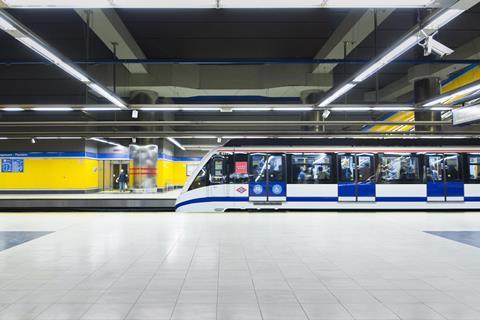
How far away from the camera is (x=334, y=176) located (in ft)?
37.9

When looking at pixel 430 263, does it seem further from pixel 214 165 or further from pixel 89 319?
pixel 214 165

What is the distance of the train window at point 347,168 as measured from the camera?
1156cm

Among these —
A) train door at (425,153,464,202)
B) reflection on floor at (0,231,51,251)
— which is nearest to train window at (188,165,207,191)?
reflection on floor at (0,231,51,251)

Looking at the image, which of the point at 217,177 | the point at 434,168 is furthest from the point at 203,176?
the point at 434,168

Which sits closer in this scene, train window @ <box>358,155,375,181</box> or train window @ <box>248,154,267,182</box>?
train window @ <box>248,154,267,182</box>

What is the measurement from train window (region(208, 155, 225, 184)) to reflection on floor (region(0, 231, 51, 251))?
4.97 m

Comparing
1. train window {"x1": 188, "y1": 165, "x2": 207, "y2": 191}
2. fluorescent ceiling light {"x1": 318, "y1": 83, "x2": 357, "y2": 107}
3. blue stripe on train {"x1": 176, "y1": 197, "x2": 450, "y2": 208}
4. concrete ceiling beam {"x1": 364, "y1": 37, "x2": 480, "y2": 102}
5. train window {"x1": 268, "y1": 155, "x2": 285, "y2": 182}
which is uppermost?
concrete ceiling beam {"x1": 364, "y1": 37, "x2": 480, "y2": 102}

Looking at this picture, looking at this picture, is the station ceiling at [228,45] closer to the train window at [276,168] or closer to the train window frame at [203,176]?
the train window at [276,168]

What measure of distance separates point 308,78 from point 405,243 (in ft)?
25.7

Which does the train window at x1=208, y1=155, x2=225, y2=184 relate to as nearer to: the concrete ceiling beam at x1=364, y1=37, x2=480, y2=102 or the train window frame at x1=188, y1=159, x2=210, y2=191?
the train window frame at x1=188, y1=159, x2=210, y2=191

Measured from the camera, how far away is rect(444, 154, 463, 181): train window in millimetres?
11703

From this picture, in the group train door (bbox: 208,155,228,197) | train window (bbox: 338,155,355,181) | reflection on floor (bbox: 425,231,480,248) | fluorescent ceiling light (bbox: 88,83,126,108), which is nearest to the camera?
reflection on floor (bbox: 425,231,480,248)

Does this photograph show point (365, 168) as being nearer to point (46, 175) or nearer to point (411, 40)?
point (411, 40)

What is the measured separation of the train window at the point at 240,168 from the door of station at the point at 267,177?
143mm
